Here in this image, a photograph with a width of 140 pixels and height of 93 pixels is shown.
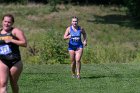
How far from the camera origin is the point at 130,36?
143ft

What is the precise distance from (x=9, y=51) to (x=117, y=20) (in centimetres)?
4388

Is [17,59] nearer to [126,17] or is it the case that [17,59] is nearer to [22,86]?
[22,86]

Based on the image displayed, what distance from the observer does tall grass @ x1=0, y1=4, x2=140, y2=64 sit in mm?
23281

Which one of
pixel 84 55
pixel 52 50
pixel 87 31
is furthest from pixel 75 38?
pixel 87 31

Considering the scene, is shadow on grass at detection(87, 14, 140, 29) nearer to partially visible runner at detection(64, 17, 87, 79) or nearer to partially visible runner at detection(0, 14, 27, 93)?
partially visible runner at detection(64, 17, 87, 79)

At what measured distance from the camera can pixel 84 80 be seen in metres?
14.6

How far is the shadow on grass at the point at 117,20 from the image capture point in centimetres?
5003

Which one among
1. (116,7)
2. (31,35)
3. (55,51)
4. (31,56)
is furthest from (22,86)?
(116,7)

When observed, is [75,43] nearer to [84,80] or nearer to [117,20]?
[84,80]

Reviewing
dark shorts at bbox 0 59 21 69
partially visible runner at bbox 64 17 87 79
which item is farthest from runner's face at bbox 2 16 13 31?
partially visible runner at bbox 64 17 87 79

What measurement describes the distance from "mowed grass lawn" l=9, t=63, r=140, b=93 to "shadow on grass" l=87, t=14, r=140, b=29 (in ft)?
103

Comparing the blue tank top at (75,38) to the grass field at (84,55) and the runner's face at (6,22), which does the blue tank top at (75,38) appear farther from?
the runner's face at (6,22)

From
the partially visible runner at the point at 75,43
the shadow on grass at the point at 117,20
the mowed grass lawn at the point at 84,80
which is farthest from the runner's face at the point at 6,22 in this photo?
the shadow on grass at the point at 117,20

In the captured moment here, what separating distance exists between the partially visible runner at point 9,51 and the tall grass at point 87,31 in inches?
525
